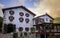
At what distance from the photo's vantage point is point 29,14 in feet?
16.7

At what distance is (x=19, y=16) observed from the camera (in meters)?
5.09

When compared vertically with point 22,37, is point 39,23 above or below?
above

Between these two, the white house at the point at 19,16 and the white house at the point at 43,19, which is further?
the white house at the point at 43,19

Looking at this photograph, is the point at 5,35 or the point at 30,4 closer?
the point at 5,35

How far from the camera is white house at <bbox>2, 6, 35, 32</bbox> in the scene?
4.96 m

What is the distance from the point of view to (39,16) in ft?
16.9

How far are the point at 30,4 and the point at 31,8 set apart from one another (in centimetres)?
14

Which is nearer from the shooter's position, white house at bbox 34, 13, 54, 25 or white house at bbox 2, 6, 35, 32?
white house at bbox 2, 6, 35, 32

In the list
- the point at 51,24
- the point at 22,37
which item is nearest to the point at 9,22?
the point at 22,37

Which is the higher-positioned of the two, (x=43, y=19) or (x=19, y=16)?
(x=19, y=16)

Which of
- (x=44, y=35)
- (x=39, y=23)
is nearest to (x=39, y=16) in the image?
(x=39, y=23)

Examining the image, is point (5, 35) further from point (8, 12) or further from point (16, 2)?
point (16, 2)

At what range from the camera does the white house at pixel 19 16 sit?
4.96 metres

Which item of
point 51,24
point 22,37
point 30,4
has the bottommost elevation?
point 22,37
